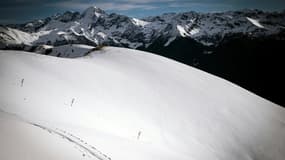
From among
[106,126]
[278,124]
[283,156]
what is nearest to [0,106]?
[106,126]

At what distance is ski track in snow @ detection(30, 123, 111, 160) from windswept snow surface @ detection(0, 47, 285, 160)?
59mm

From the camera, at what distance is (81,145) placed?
12.1 m

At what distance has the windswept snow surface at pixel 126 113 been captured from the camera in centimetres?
1216

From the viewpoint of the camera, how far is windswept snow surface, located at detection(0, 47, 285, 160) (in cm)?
1216

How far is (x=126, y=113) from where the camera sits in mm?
19062

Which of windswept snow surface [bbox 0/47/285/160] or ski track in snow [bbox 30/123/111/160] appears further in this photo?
windswept snow surface [bbox 0/47/285/160]

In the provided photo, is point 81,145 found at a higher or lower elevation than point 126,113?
higher

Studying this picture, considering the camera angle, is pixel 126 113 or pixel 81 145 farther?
pixel 126 113

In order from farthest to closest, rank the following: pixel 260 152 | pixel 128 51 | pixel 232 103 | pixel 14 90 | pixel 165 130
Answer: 1. pixel 128 51
2. pixel 232 103
3. pixel 260 152
4. pixel 165 130
5. pixel 14 90

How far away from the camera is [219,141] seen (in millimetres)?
20203

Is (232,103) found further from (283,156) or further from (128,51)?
(128,51)

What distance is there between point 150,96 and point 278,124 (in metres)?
12.4

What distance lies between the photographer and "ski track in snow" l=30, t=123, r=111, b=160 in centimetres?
1155

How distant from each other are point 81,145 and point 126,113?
7104mm
